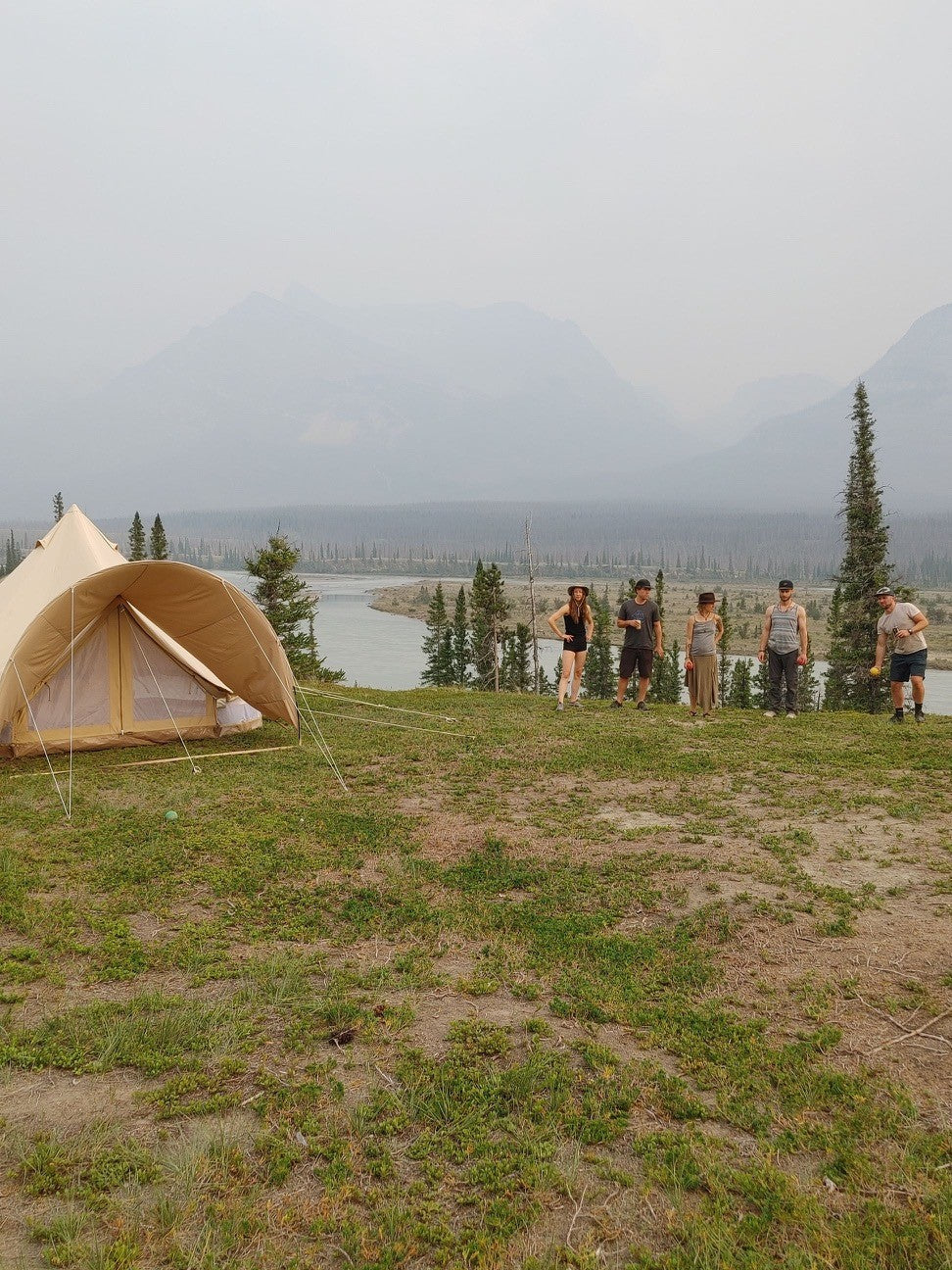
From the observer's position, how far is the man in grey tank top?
1336 cm

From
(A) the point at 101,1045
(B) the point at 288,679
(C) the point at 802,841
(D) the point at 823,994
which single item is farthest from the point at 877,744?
(A) the point at 101,1045

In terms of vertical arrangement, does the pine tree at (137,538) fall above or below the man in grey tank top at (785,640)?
above

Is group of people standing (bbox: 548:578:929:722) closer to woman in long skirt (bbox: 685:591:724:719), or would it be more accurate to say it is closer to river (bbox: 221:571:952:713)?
woman in long skirt (bbox: 685:591:724:719)

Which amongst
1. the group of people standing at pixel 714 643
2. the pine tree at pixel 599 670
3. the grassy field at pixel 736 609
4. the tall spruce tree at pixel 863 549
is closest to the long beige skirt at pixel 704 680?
the group of people standing at pixel 714 643

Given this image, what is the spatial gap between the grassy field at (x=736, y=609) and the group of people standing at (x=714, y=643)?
4669 cm

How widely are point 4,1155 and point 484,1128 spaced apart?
80.4 inches

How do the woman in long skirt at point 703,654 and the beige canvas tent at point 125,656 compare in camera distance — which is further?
the woman in long skirt at point 703,654

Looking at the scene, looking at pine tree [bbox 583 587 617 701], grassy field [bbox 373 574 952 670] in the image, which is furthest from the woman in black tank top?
pine tree [bbox 583 587 617 701]

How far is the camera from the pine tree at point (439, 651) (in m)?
65.8

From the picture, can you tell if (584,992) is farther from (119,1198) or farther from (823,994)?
(119,1198)

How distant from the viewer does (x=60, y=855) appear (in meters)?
7.21

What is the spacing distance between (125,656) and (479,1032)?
29.4 ft

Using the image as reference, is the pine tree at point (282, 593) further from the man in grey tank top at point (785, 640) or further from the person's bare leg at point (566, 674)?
the man in grey tank top at point (785, 640)

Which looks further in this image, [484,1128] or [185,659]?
[185,659]
